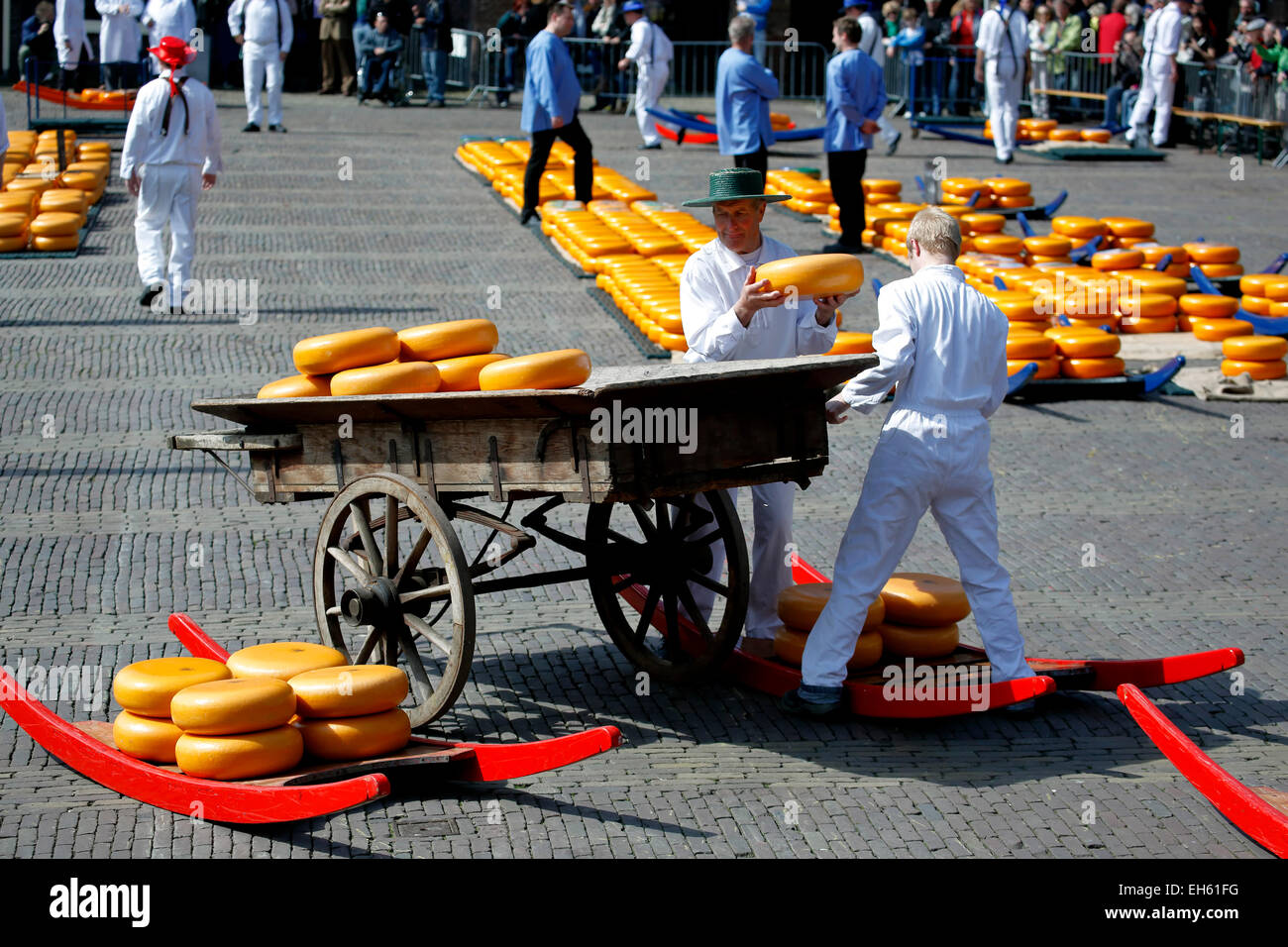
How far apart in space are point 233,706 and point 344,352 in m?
1.54

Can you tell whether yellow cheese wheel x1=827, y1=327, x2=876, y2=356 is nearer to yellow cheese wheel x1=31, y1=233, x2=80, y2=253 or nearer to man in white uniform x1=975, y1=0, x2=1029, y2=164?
yellow cheese wheel x1=31, y1=233, x2=80, y2=253

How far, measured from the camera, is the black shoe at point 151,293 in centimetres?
1357

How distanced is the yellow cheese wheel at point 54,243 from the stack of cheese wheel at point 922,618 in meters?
12.1

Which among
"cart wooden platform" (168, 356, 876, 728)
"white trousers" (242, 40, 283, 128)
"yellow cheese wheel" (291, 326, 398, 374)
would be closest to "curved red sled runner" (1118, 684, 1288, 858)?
"cart wooden platform" (168, 356, 876, 728)

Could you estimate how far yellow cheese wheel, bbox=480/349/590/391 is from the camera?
547cm

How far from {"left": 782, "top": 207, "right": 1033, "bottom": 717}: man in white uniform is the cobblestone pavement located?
0.37 meters

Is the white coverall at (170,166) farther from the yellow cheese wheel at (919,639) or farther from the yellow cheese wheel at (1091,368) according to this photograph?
the yellow cheese wheel at (919,639)

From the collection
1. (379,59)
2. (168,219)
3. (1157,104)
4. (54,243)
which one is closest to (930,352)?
(168,219)

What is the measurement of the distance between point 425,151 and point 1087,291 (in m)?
13.1

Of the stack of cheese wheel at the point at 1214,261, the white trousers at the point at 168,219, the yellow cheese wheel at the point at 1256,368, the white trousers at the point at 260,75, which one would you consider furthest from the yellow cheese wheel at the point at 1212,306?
the white trousers at the point at 260,75

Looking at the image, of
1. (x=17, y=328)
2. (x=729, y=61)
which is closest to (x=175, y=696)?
(x=17, y=328)

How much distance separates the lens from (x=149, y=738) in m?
5.29

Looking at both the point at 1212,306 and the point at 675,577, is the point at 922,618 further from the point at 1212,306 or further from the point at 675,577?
the point at 1212,306
